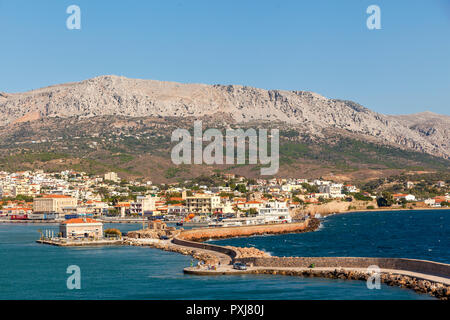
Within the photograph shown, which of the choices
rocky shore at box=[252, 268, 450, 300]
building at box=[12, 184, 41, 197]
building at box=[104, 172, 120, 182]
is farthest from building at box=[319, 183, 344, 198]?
rocky shore at box=[252, 268, 450, 300]

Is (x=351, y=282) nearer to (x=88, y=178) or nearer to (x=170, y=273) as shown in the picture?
(x=170, y=273)

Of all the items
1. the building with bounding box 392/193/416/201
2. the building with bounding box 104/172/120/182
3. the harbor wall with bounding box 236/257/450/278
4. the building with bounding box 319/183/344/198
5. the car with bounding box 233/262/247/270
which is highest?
the building with bounding box 104/172/120/182

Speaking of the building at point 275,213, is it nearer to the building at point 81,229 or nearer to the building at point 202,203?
the building at point 202,203

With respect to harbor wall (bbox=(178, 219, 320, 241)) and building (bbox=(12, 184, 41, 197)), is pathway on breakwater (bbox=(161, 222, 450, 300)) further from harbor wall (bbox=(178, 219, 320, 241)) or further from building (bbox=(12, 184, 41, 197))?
building (bbox=(12, 184, 41, 197))

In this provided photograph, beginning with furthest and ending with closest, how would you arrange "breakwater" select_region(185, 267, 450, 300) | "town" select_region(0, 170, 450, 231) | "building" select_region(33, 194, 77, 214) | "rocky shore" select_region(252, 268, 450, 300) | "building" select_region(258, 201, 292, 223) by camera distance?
1. "building" select_region(33, 194, 77, 214)
2. "town" select_region(0, 170, 450, 231)
3. "building" select_region(258, 201, 292, 223)
4. "breakwater" select_region(185, 267, 450, 300)
5. "rocky shore" select_region(252, 268, 450, 300)

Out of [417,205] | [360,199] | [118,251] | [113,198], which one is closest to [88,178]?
[113,198]

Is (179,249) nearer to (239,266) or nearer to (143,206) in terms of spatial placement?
(239,266)

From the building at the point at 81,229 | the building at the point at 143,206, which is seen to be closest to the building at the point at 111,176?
the building at the point at 143,206

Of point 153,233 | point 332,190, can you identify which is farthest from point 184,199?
point 153,233
